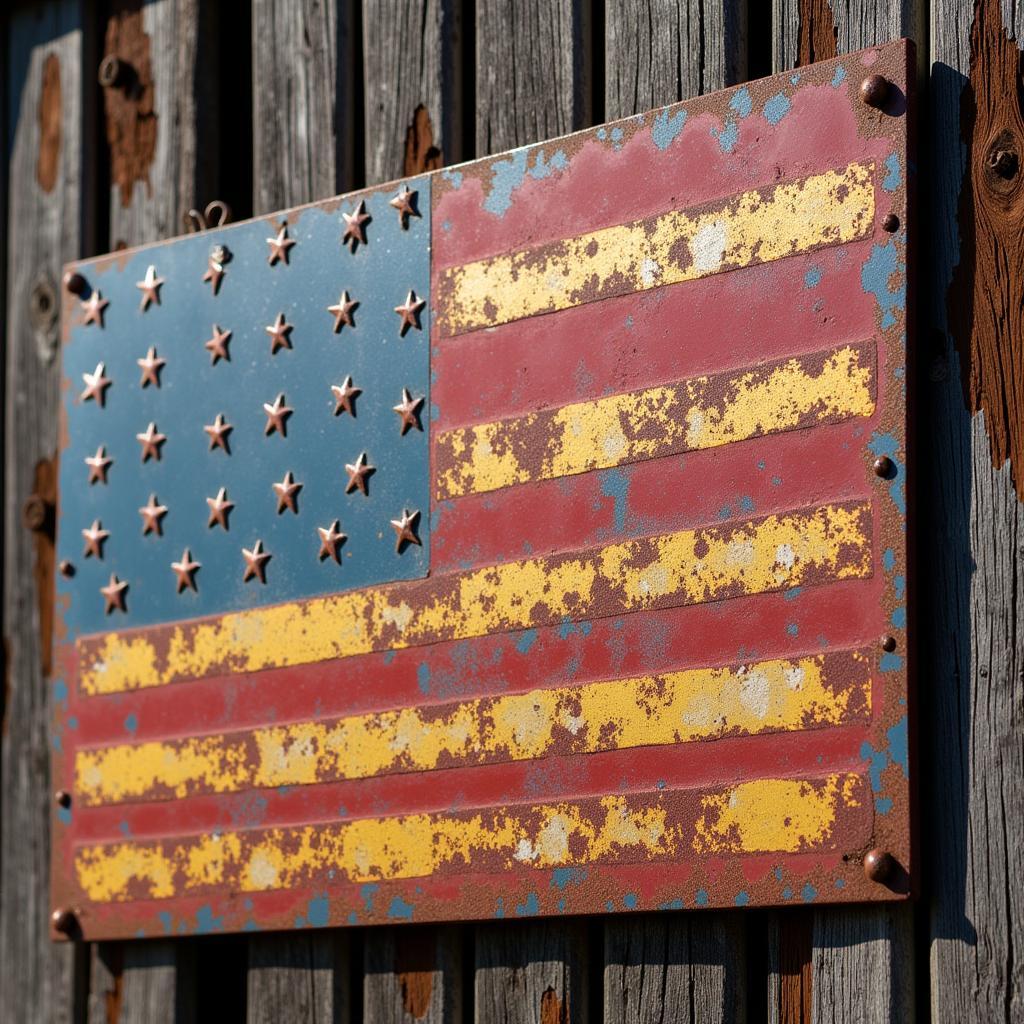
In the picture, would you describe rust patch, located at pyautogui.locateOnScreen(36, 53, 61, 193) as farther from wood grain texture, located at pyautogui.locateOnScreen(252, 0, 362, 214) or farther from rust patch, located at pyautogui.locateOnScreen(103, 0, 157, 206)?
wood grain texture, located at pyautogui.locateOnScreen(252, 0, 362, 214)

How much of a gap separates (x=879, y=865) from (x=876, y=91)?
1.15 m

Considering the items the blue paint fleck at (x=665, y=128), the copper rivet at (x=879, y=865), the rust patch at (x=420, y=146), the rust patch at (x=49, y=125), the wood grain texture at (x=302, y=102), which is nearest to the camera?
the copper rivet at (x=879, y=865)

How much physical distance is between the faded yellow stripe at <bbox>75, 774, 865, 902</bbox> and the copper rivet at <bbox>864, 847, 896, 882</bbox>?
67mm

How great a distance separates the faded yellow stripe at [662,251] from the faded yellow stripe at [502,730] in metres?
0.64

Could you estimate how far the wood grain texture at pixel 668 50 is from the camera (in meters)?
2.99

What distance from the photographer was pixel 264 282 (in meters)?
3.41

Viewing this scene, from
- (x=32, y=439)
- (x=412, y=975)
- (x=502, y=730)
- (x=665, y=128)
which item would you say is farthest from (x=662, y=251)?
(x=32, y=439)

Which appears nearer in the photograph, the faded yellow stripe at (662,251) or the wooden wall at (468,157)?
the wooden wall at (468,157)

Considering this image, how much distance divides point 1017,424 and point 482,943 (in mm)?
1245

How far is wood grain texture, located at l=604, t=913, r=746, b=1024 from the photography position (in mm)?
2736

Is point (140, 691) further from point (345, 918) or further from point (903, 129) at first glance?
point (903, 129)

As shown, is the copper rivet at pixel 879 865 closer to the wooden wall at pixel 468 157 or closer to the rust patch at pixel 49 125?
the wooden wall at pixel 468 157

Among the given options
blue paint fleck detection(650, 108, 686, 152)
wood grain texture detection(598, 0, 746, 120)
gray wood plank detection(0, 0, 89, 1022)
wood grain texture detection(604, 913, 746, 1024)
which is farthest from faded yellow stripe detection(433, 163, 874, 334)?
gray wood plank detection(0, 0, 89, 1022)

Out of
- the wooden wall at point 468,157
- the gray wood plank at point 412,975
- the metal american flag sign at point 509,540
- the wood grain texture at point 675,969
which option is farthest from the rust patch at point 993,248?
the gray wood plank at point 412,975
